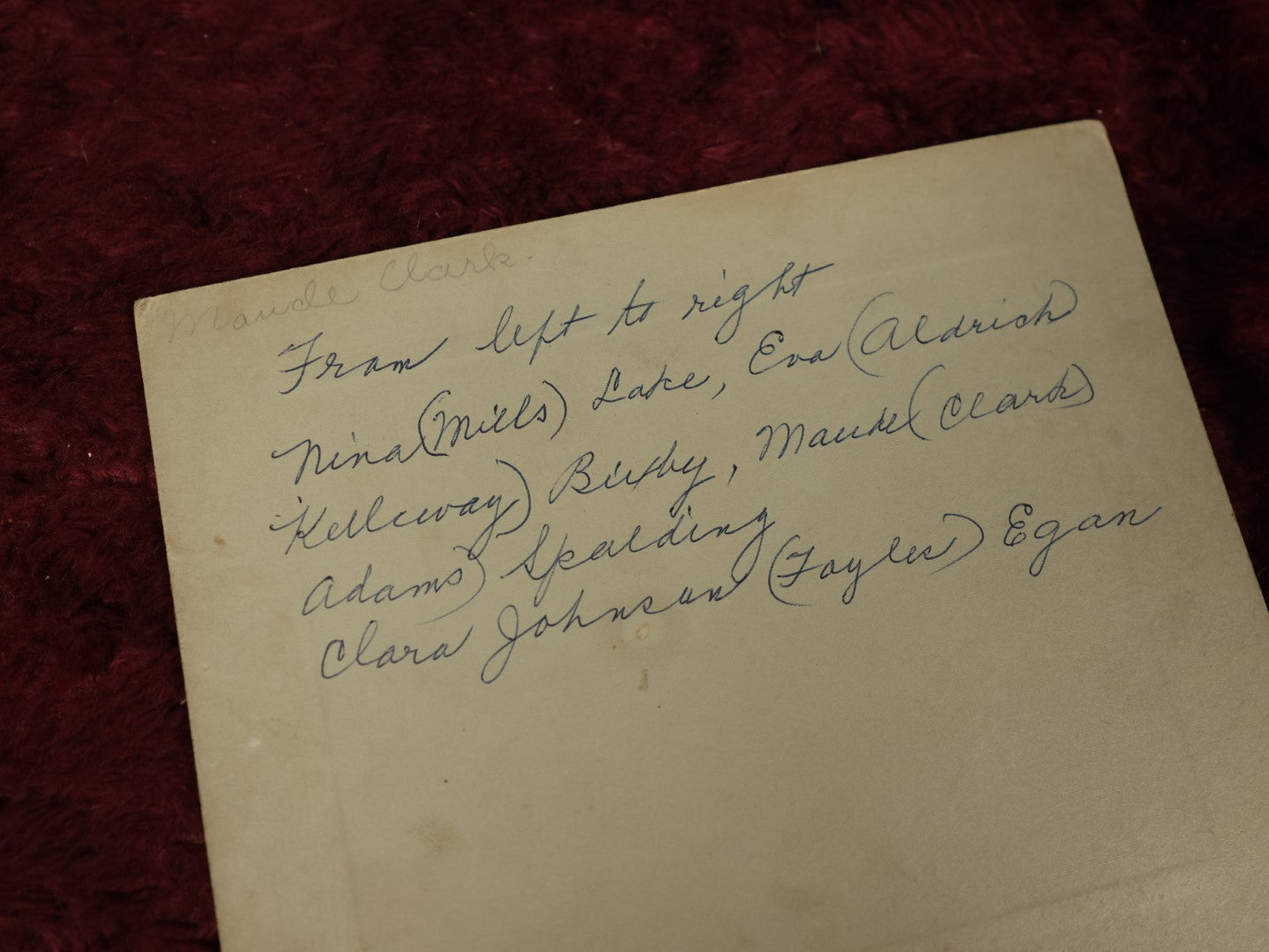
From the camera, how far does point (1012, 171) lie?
1.26ft

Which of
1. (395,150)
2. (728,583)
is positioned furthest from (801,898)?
(395,150)

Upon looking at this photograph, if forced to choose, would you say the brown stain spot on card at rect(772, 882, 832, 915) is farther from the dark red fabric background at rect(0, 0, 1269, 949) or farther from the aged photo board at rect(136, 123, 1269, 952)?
the dark red fabric background at rect(0, 0, 1269, 949)

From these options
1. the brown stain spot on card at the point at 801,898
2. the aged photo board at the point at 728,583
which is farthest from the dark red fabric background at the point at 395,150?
the brown stain spot on card at the point at 801,898

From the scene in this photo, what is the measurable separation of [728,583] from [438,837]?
15 cm

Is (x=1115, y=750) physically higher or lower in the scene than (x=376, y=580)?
lower

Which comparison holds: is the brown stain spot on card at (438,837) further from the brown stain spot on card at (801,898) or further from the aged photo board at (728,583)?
the brown stain spot on card at (801,898)

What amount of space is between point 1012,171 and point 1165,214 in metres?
0.07

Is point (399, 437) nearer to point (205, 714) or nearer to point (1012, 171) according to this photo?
point (205, 714)

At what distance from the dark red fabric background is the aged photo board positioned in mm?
18

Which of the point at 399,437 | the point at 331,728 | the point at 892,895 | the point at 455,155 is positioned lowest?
the point at 892,895

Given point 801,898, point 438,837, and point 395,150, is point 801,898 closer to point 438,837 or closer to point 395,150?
point 438,837

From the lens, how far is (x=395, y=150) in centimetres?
38

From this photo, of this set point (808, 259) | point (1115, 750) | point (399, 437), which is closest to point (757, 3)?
point (808, 259)

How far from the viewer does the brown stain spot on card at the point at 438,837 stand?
332 mm
